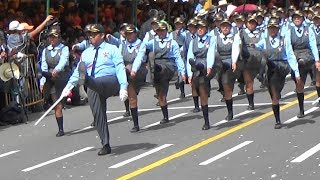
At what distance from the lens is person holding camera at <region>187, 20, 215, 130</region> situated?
14.9 meters

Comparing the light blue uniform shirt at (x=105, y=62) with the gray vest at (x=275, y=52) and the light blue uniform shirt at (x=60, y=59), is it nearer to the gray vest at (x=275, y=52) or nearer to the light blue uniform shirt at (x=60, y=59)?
the light blue uniform shirt at (x=60, y=59)

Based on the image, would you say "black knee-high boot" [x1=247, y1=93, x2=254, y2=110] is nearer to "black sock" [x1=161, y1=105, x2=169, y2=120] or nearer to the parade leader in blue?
"black sock" [x1=161, y1=105, x2=169, y2=120]

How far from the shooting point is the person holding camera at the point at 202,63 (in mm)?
14914

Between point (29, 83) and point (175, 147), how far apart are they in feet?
18.4

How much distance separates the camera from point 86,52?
1308cm

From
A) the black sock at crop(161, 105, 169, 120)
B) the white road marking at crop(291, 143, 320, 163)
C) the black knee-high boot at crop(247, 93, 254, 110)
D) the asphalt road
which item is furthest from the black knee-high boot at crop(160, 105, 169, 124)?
the white road marking at crop(291, 143, 320, 163)

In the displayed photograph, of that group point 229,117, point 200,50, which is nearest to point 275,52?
point 200,50

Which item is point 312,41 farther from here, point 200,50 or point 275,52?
point 200,50

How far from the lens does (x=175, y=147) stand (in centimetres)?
1351

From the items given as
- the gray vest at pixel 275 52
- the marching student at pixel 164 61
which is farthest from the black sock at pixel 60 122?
the gray vest at pixel 275 52

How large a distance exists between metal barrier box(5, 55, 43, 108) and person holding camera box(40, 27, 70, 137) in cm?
184

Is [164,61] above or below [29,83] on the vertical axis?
above

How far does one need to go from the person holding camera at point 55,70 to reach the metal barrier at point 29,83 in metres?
1.84

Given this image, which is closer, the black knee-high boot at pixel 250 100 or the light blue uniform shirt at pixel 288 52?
the light blue uniform shirt at pixel 288 52
